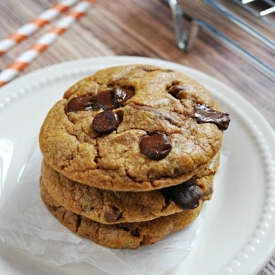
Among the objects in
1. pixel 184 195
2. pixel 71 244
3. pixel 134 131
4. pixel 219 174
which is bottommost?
pixel 71 244

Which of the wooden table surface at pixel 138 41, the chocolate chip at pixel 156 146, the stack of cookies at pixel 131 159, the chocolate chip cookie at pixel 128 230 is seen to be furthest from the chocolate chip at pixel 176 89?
the wooden table surface at pixel 138 41

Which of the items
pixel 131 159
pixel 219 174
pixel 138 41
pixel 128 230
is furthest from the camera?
pixel 138 41

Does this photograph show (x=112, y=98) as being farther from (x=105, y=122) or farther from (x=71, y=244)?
(x=71, y=244)

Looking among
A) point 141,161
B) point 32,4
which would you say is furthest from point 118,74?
point 32,4

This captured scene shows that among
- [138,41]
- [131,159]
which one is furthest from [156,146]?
[138,41]

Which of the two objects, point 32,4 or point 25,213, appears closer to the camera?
point 25,213

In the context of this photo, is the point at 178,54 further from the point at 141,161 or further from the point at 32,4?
the point at 141,161

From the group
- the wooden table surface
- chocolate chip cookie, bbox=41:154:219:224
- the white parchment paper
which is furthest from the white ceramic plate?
the wooden table surface
